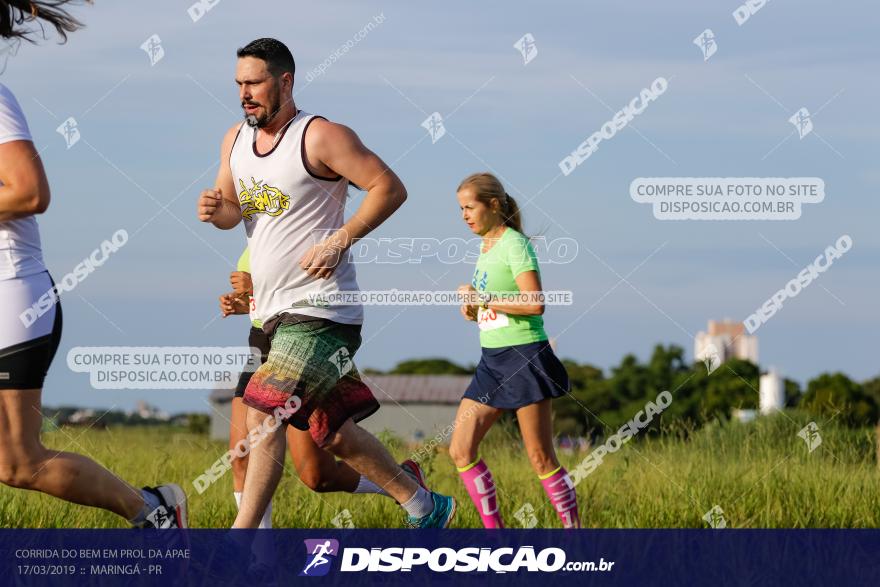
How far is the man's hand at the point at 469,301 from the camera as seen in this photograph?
6.86m

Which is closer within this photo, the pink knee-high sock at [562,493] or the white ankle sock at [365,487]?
the white ankle sock at [365,487]

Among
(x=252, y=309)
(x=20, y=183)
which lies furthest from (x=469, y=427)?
(x=20, y=183)

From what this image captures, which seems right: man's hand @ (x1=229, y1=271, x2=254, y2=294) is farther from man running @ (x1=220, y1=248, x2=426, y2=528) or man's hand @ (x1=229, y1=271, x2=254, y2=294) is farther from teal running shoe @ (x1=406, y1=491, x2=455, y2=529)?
teal running shoe @ (x1=406, y1=491, x2=455, y2=529)

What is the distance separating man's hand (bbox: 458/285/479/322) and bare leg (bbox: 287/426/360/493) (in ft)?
3.36

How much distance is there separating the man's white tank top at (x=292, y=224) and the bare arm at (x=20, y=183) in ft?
3.11

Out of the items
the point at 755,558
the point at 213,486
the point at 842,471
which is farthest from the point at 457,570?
the point at 842,471

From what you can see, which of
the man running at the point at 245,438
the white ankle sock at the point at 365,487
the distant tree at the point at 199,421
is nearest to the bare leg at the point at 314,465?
the man running at the point at 245,438

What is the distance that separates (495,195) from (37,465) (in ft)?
8.89

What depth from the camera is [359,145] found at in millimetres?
5957

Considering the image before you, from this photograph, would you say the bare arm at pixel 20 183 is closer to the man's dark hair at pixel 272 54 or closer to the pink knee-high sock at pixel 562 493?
the man's dark hair at pixel 272 54

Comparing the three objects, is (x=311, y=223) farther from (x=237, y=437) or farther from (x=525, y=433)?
(x=525, y=433)

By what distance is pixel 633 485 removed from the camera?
824cm

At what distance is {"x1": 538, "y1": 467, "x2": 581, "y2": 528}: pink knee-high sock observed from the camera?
6.93 meters

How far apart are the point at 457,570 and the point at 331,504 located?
5.71 feet
